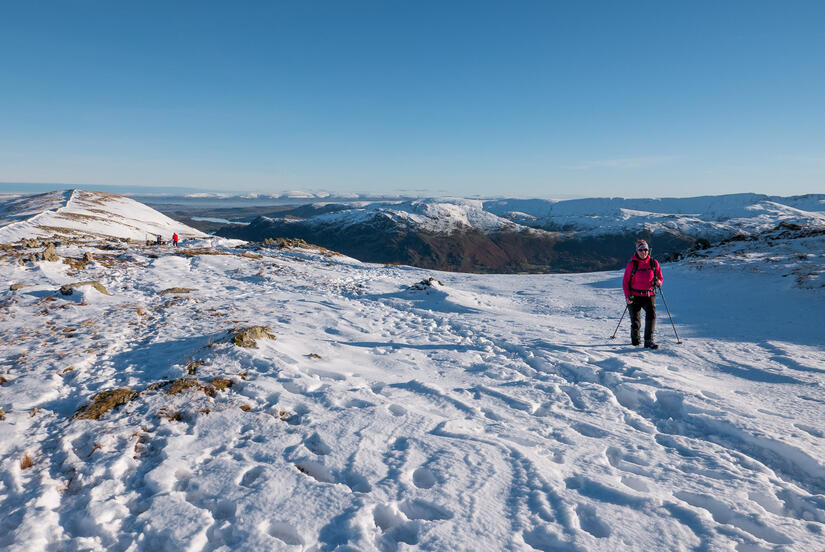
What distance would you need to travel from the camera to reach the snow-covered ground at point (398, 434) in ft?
13.1

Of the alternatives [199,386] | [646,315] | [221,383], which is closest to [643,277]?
[646,315]

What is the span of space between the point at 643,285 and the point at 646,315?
0.88m

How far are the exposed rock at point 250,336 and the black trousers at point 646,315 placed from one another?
32.4 ft

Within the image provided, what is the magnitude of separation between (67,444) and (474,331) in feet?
33.0

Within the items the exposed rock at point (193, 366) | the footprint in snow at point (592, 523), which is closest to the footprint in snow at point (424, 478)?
the footprint in snow at point (592, 523)

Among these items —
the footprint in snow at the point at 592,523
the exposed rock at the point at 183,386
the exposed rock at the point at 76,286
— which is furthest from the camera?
the exposed rock at the point at 76,286

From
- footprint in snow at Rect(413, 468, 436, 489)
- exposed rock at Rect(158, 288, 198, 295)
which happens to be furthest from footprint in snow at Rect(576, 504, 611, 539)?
exposed rock at Rect(158, 288, 198, 295)

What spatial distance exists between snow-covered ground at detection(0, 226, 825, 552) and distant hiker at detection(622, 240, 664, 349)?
844 millimetres

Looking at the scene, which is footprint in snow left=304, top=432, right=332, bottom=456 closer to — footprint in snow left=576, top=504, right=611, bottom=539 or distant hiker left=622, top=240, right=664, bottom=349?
footprint in snow left=576, top=504, right=611, bottom=539

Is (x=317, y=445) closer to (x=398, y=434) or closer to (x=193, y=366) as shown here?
(x=398, y=434)

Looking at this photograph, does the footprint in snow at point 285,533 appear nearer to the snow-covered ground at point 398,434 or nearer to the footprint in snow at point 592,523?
the snow-covered ground at point 398,434

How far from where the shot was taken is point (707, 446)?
18.2 feet

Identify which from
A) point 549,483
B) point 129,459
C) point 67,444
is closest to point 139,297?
point 67,444

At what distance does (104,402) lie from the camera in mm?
6234
